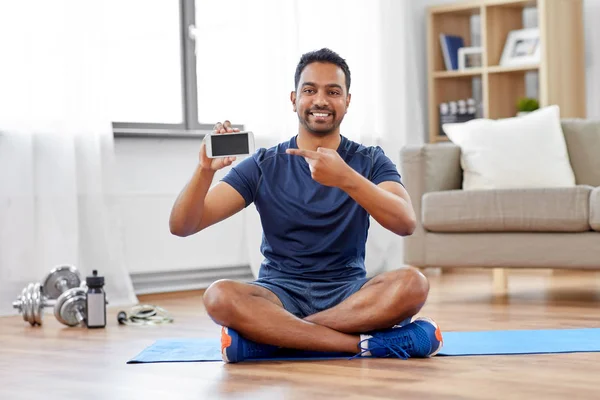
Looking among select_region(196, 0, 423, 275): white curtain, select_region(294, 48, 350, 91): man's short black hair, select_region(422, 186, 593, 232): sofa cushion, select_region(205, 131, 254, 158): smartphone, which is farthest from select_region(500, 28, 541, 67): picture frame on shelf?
select_region(205, 131, 254, 158): smartphone

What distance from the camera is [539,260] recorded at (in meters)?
3.95

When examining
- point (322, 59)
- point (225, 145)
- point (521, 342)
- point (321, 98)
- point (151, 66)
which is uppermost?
point (151, 66)

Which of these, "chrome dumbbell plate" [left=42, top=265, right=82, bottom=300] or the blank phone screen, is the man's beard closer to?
the blank phone screen

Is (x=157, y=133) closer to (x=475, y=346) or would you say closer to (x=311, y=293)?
(x=311, y=293)

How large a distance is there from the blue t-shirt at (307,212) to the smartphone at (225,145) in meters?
0.30

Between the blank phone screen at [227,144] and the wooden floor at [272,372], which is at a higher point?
the blank phone screen at [227,144]

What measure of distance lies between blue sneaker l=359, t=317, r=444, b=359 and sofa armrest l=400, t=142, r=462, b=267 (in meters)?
1.63

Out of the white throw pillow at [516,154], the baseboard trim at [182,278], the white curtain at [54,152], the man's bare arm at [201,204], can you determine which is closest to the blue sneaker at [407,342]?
the man's bare arm at [201,204]

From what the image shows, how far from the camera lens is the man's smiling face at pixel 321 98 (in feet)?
8.55

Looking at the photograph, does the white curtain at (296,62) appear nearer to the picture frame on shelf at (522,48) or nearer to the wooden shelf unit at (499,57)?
the wooden shelf unit at (499,57)

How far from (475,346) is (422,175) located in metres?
1.65

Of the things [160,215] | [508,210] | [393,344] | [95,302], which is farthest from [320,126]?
[160,215]

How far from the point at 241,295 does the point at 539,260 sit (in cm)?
176

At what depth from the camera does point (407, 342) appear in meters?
2.57
